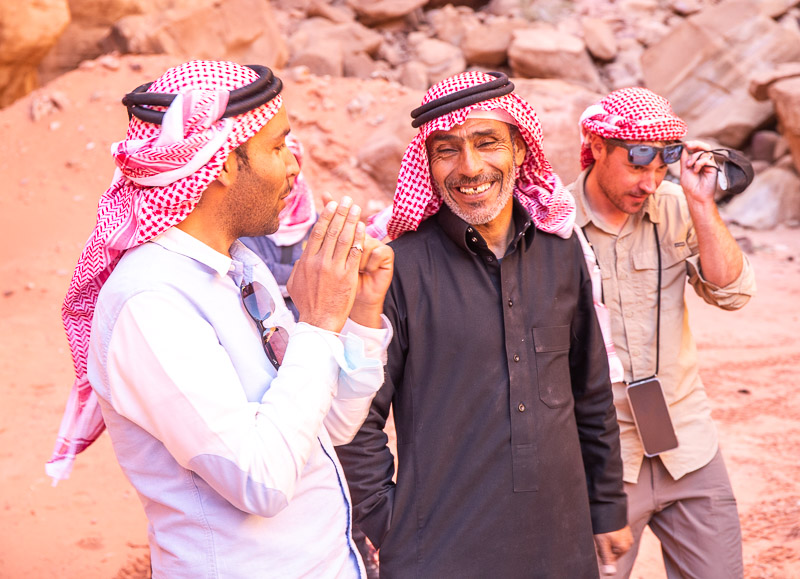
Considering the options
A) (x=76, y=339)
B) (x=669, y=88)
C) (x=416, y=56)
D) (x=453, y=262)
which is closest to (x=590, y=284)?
(x=453, y=262)

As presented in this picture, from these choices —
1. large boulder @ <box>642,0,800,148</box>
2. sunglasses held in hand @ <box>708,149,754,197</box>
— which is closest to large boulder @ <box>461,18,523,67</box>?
large boulder @ <box>642,0,800,148</box>

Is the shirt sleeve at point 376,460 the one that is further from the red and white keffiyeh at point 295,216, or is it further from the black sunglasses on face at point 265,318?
the red and white keffiyeh at point 295,216

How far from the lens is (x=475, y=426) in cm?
253

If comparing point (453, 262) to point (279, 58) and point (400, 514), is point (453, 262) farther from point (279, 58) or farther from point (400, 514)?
point (279, 58)

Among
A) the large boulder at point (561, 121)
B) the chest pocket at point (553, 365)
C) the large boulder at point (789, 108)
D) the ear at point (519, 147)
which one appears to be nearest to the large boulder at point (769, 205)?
the large boulder at point (789, 108)

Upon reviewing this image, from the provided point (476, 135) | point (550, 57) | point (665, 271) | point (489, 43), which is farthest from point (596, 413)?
point (489, 43)

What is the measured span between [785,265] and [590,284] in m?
8.79

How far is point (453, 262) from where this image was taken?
2.63 m

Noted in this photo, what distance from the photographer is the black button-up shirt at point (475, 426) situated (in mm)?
2488

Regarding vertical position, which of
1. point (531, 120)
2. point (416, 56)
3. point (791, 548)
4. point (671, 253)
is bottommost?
point (416, 56)

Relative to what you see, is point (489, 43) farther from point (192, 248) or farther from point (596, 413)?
point (192, 248)

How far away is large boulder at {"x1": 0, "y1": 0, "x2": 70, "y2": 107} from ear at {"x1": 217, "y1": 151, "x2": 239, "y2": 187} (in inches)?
446

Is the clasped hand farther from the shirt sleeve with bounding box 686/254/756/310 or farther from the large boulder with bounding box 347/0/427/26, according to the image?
the large boulder with bounding box 347/0/427/26

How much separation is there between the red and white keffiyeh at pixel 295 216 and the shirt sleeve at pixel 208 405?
8.46 ft
